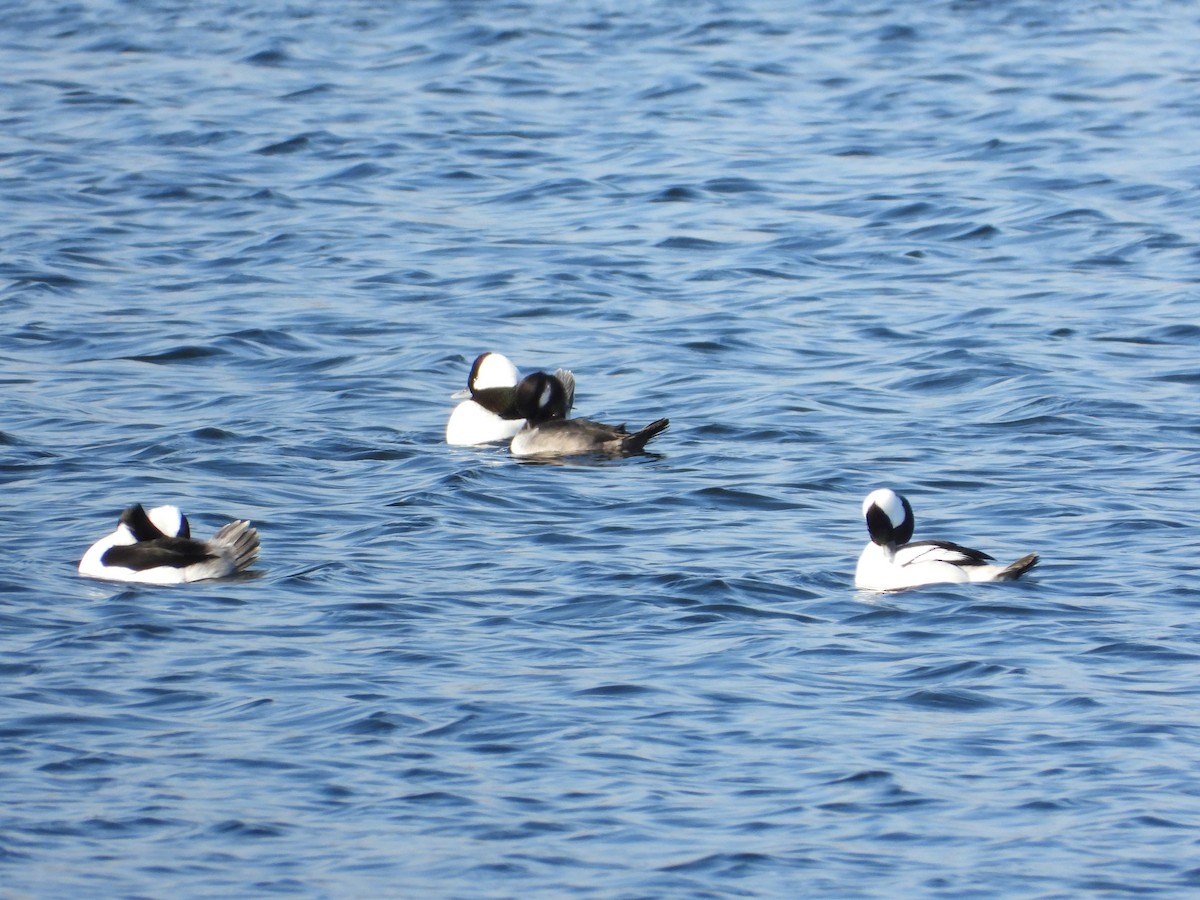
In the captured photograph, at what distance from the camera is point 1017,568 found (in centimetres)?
1124

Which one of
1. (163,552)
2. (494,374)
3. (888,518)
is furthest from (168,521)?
(494,374)

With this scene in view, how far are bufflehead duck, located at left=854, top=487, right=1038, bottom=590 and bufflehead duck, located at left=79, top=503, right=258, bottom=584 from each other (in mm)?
3321

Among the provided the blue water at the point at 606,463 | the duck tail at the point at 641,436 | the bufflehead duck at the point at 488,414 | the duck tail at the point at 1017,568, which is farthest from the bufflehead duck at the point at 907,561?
the bufflehead duck at the point at 488,414

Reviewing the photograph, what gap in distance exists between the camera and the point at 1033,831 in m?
8.23

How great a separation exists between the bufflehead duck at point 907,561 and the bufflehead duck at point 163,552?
3.32 meters

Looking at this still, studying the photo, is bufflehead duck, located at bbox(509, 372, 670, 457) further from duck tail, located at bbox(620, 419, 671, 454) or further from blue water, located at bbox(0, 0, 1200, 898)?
blue water, located at bbox(0, 0, 1200, 898)

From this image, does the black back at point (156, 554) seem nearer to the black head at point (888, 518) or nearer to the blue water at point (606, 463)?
the blue water at point (606, 463)

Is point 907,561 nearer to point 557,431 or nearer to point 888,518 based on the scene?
point 888,518

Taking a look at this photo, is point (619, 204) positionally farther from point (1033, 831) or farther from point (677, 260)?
point (1033, 831)

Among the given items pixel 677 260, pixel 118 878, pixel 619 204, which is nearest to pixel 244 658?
pixel 118 878

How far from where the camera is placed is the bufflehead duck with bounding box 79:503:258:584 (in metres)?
11.2

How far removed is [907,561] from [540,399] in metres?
4.30

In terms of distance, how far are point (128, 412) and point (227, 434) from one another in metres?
1.08

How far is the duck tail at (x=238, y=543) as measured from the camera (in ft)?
37.5
